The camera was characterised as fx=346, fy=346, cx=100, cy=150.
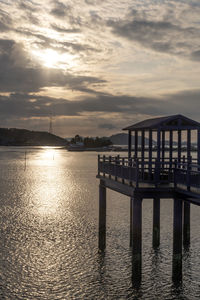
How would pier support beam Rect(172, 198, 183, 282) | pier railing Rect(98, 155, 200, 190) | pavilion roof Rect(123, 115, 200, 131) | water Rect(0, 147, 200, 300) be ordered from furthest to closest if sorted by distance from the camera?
pavilion roof Rect(123, 115, 200, 131) → pier support beam Rect(172, 198, 183, 282) → water Rect(0, 147, 200, 300) → pier railing Rect(98, 155, 200, 190)

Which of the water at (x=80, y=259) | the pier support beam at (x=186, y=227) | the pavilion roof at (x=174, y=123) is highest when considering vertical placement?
the pavilion roof at (x=174, y=123)

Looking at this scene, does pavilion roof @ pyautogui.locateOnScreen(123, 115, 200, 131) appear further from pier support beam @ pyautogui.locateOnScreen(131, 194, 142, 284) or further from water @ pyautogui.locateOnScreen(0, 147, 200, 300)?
water @ pyautogui.locateOnScreen(0, 147, 200, 300)

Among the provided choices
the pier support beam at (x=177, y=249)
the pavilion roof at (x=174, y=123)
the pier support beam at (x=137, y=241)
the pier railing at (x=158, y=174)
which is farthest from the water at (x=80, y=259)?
the pavilion roof at (x=174, y=123)

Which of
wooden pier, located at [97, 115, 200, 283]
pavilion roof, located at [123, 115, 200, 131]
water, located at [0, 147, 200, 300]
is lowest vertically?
water, located at [0, 147, 200, 300]

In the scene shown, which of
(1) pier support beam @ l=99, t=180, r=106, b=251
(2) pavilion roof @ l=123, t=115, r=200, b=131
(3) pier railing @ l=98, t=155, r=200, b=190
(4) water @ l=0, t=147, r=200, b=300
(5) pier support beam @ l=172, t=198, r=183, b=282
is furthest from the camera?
(1) pier support beam @ l=99, t=180, r=106, b=251

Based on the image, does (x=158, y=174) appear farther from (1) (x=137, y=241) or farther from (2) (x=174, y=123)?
(1) (x=137, y=241)

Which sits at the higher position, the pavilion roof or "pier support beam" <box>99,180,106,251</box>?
the pavilion roof

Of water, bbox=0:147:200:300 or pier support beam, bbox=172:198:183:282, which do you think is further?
pier support beam, bbox=172:198:183:282

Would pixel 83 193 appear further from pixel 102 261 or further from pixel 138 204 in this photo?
pixel 138 204

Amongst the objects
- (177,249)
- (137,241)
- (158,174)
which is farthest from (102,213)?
(158,174)

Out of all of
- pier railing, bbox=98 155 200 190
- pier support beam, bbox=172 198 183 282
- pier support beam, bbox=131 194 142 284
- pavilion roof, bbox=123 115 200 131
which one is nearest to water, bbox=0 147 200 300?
pier support beam, bbox=172 198 183 282

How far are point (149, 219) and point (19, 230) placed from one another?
42.2ft

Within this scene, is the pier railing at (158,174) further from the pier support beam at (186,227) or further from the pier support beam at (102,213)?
the pier support beam at (186,227)

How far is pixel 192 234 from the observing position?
28828 millimetres
